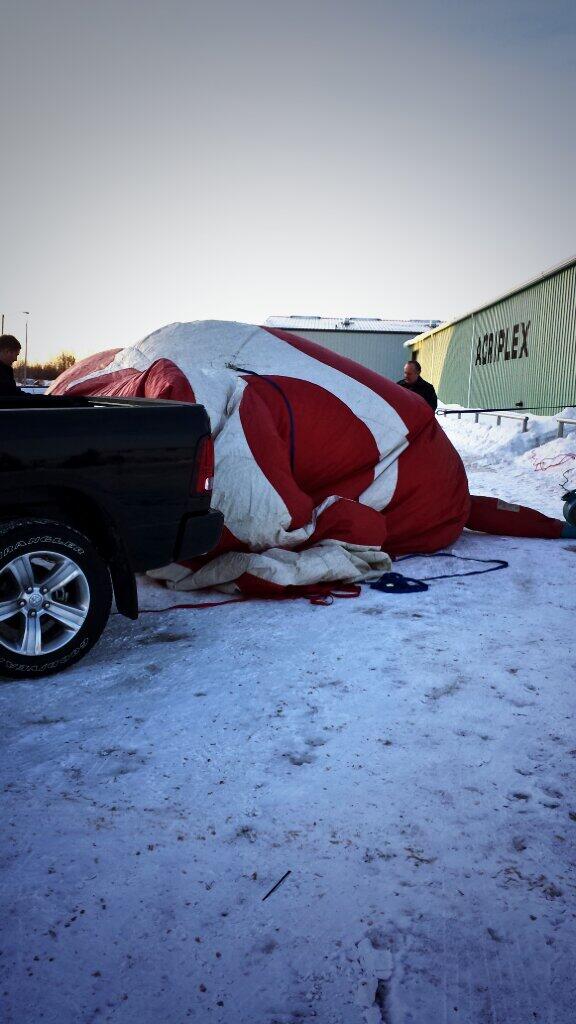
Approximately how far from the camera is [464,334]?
25000 millimetres

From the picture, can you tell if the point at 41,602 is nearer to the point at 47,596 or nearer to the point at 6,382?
the point at 47,596

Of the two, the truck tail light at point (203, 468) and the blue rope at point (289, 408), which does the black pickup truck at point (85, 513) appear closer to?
the truck tail light at point (203, 468)

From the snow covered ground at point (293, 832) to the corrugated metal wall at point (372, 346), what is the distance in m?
37.6

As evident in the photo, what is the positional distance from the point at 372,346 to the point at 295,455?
120ft

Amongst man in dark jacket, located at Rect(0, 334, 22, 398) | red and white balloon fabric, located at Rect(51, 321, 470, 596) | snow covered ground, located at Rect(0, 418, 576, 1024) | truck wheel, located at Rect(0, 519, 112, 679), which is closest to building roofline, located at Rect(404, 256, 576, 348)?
red and white balloon fabric, located at Rect(51, 321, 470, 596)

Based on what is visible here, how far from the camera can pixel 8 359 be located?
619 cm

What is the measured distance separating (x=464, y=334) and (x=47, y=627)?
946 inches

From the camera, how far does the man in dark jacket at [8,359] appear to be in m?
5.86

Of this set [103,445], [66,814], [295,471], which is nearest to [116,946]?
[66,814]

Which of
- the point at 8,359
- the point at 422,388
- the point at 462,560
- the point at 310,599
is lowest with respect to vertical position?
the point at 310,599

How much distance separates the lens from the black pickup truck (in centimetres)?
316

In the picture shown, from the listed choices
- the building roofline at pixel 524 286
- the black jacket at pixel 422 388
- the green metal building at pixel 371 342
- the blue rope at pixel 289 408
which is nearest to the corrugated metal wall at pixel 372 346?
the green metal building at pixel 371 342

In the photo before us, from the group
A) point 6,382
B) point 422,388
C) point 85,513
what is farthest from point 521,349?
point 85,513

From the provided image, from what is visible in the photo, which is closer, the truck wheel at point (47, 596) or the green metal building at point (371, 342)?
the truck wheel at point (47, 596)
